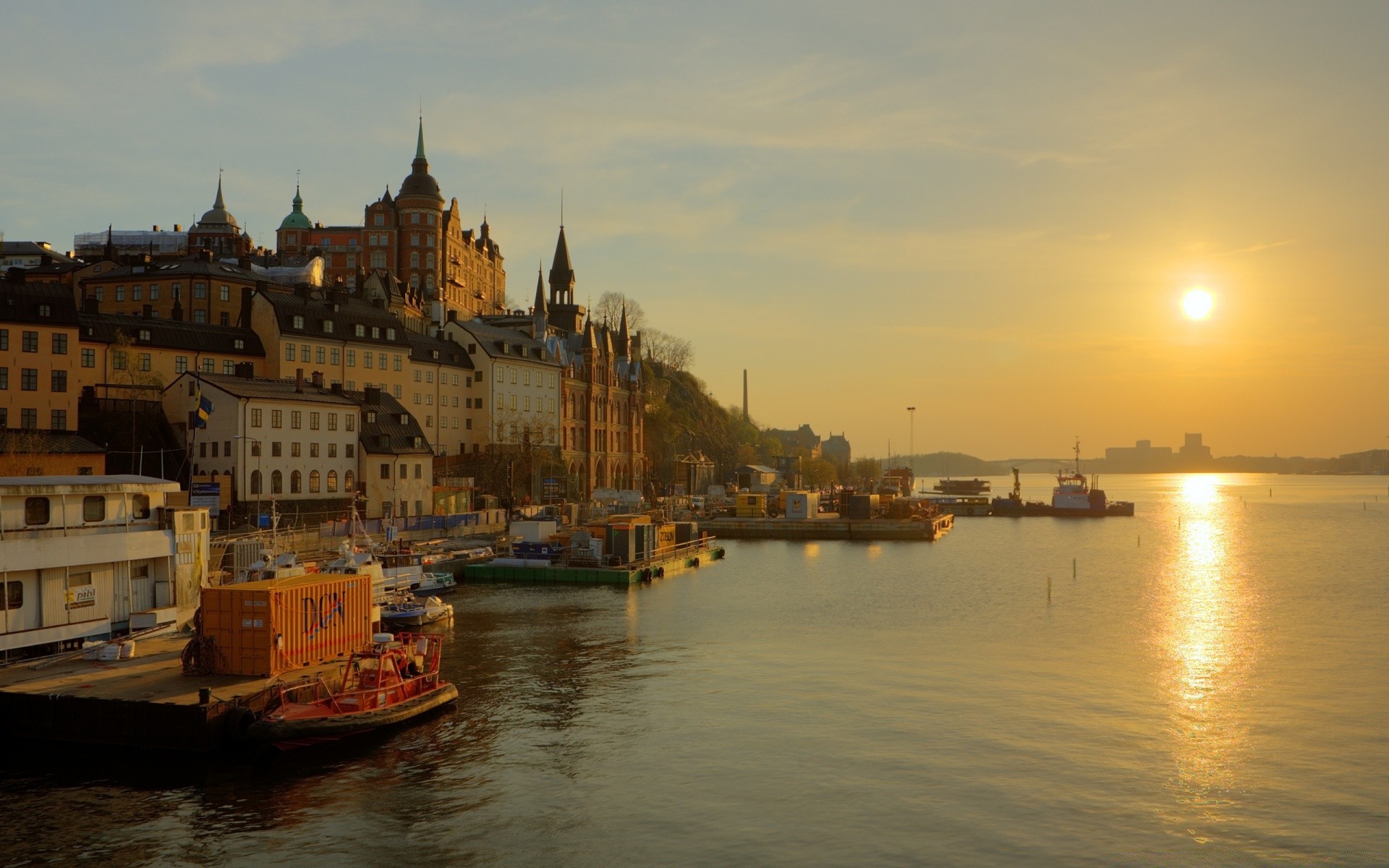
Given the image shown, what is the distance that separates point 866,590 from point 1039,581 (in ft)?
53.6

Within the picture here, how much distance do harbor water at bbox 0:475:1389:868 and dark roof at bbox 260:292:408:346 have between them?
4896cm

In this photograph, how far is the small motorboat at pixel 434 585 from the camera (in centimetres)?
6919

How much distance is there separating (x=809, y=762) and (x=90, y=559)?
28632mm

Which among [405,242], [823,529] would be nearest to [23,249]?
[405,242]

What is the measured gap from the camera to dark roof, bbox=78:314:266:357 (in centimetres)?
8888

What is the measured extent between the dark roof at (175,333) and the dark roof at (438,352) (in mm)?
19533

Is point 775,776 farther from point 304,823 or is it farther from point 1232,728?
point 1232,728

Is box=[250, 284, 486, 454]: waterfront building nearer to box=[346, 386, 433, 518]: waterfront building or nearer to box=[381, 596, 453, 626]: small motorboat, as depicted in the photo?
box=[346, 386, 433, 518]: waterfront building

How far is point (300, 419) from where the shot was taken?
87.8 meters

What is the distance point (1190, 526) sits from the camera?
179750mm

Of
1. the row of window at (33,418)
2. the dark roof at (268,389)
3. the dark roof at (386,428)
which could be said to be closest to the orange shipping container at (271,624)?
the dark roof at (268,389)

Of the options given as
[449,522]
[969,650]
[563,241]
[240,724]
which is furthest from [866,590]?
[563,241]

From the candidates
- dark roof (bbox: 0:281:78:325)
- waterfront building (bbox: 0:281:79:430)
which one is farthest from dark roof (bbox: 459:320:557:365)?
waterfront building (bbox: 0:281:79:430)

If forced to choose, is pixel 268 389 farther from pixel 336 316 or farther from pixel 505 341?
pixel 505 341
